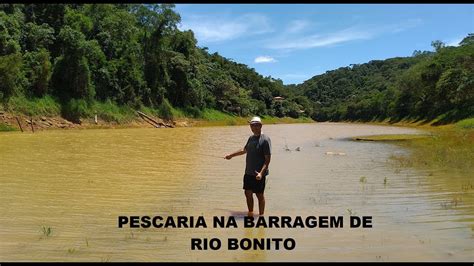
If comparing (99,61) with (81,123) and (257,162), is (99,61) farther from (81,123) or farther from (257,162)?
(257,162)

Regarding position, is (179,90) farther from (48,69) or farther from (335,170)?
(335,170)

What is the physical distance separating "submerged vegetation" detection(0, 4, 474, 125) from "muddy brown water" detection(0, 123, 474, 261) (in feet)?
100

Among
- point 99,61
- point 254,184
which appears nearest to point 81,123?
point 99,61

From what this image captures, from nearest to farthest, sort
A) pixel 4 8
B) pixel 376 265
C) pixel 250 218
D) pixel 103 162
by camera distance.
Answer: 1. pixel 376 265
2. pixel 250 218
3. pixel 103 162
4. pixel 4 8

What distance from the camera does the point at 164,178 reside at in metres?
12.5

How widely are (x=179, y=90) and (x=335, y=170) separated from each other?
6021 cm

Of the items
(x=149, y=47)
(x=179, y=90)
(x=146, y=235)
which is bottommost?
(x=146, y=235)

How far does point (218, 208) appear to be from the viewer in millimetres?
8523

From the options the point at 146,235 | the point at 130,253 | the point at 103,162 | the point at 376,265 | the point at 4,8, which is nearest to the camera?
the point at 376,265

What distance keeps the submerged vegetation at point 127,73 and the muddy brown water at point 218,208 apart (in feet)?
100

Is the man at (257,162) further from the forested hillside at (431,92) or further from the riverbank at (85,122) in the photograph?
the forested hillside at (431,92)

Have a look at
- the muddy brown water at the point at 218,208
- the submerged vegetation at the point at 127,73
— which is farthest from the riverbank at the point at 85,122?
the muddy brown water at the point at 218,208

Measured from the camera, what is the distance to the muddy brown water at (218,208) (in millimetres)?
5852

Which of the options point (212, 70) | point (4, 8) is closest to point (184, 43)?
point (212, 70)
